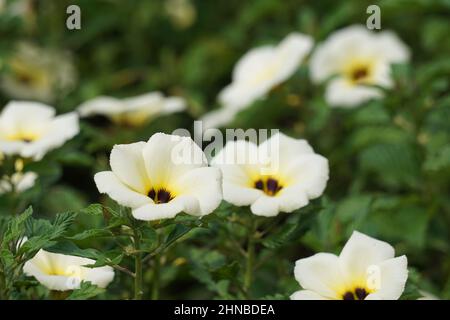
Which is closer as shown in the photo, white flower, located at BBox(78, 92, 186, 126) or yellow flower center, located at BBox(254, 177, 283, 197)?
yellow flower center, located at BBox(254, 177, 283, 197)

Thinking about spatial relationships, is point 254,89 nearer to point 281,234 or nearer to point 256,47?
point 256,47

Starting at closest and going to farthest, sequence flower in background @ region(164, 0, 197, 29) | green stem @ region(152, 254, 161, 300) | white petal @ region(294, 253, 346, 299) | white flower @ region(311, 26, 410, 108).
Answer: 1. white petal @ region(294, 253, 346, 299)
2. green stem @ region(152, 254, 161, 300)
3. white flower @ region(311, 26, 410, 108)
4. flower in background @ region(164, 0, 197, 29)

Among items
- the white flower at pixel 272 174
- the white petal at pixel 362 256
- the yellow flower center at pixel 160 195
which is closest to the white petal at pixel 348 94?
the white flower at pixel 272 174

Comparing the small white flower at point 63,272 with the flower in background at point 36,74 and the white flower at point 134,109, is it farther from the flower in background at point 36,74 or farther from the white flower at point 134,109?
the flower in background at point 36,74

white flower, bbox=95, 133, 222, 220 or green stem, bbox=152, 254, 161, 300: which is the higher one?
white flower, bbox=95, 133, 222, 220

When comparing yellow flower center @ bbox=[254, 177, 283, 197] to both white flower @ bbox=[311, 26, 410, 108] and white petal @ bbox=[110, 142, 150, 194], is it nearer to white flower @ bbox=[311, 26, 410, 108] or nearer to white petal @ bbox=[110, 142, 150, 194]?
white petal @ bbox=[110, 142, 150, 194]

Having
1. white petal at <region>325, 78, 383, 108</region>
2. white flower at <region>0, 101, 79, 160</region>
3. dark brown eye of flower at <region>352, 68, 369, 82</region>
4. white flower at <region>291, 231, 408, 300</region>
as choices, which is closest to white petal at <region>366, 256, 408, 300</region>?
white flower at <region>291, 231, 408, 300</region>
